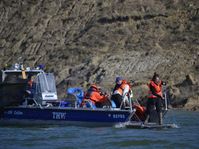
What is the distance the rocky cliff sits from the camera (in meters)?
59.1

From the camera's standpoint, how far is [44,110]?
24.8 meters

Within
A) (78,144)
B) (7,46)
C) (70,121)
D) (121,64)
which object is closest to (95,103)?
(70,121)

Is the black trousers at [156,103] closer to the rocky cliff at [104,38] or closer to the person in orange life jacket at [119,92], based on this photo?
the person in orange life jacket at [119,92]

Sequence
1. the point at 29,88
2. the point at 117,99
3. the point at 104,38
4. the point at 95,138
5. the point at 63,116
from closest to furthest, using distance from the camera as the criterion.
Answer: the point at 95,138, the point at 117,99, the point at 63,116, the point at 29,88, the point at 104,38

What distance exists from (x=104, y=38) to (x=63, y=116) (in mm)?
42177

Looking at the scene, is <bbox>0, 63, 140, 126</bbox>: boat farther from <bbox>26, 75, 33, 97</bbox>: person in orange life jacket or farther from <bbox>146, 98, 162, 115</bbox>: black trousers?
<bbox>146, 98, 162, 115</bbox>: black trousers

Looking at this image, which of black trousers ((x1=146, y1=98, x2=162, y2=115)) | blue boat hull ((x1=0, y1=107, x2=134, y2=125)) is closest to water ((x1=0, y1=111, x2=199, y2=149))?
blue boat hull ((x1=0, y1=107, x2=134, y2=125))

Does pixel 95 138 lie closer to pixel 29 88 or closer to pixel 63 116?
pixel 63 116

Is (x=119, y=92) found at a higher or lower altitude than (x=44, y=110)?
higher

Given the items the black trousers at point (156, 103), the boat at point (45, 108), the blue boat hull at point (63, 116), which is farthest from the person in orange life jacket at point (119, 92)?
the black trousers at point (156, 103)

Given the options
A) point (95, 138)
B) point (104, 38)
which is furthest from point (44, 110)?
point (104, 38)

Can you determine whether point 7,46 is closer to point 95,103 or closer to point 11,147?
point 95,103

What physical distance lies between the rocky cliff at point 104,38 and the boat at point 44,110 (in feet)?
88.8

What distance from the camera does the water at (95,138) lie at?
18.8 metres
